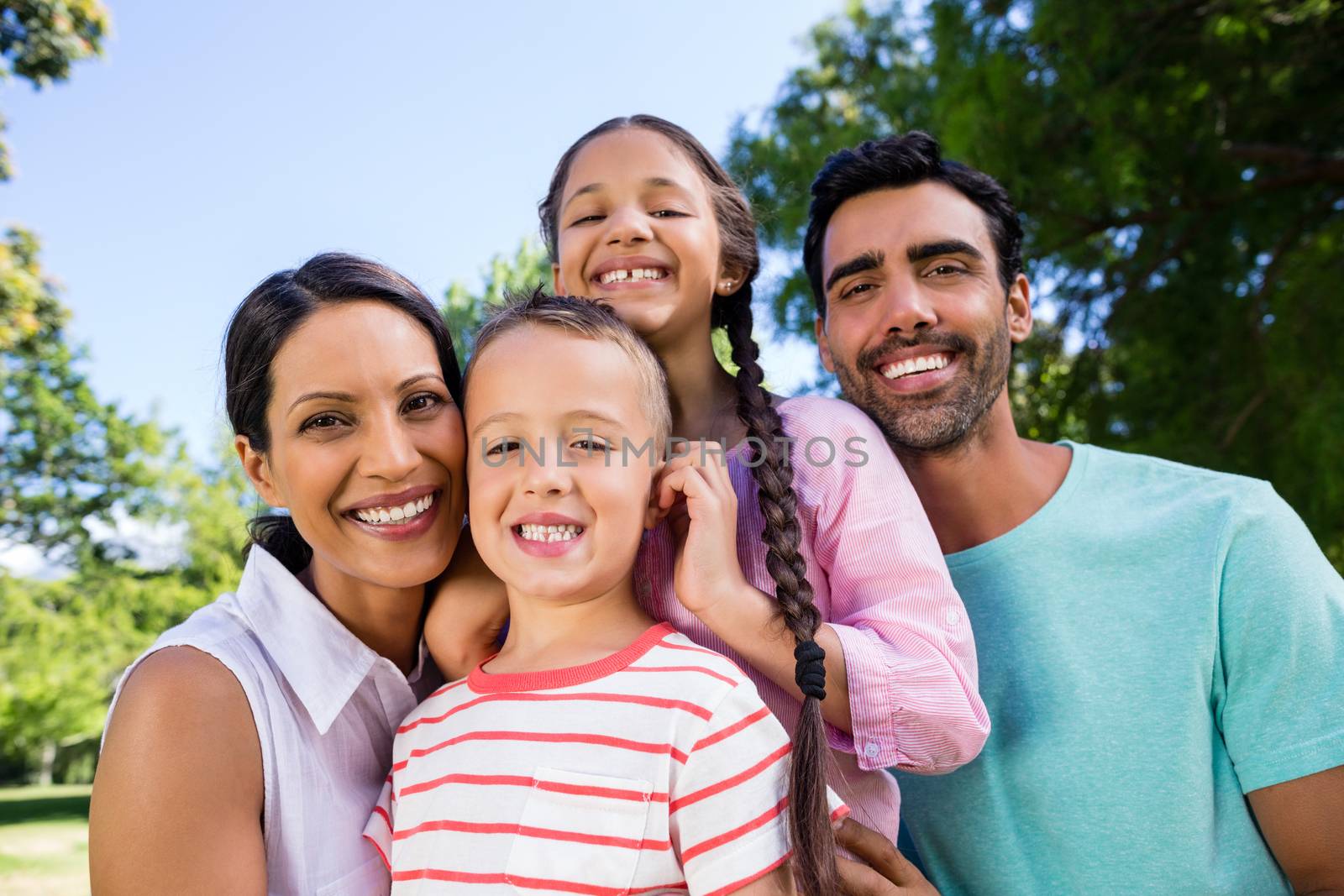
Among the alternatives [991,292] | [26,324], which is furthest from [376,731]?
[26,324]

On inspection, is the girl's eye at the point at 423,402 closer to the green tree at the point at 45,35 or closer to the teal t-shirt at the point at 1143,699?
the teal t-shirt at the point at 1143,699

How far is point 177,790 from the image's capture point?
63.3 inches

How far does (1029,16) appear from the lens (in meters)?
5.02

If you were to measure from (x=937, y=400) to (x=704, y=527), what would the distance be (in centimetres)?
88

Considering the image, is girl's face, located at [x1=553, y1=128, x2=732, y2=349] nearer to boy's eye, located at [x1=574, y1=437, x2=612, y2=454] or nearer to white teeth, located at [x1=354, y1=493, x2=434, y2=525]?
boy's eye, located at [x1=574, y1=437, x2=612, y2=454]

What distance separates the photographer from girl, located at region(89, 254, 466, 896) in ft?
5.31

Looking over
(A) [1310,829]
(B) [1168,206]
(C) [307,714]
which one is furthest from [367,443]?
(B) [1168,206]

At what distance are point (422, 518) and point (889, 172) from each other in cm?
147

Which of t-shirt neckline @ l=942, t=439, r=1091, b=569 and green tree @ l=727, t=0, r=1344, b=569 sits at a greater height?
green tree @ l=727, t=0, r=1344, b=569

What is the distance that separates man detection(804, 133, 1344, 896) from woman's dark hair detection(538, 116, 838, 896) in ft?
0.95

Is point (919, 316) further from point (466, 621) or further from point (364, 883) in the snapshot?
point (364, 883)

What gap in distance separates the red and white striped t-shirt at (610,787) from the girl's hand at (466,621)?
235 millimetres

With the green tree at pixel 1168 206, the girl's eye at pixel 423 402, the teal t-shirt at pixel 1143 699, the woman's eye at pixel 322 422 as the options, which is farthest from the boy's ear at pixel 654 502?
the green tree at pixel 1168 206

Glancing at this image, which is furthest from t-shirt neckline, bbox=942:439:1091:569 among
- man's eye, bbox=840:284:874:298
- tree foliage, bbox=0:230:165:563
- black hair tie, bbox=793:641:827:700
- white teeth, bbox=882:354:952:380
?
tree foliage, bbox=0:230:165:563
